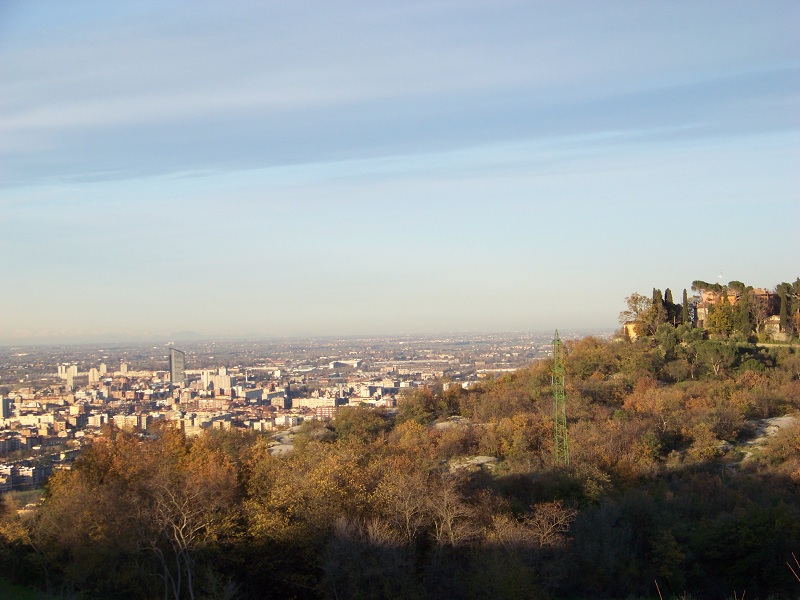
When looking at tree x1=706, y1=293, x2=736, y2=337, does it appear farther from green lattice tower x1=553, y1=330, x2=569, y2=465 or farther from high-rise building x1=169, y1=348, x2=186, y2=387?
high-rise building x1=169, y1=348, x2=186, y2=387

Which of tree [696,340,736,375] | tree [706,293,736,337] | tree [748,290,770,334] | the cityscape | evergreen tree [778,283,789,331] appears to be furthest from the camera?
tree [748,290,770,334]

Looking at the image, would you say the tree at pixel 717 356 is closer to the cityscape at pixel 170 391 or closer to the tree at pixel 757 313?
the tree at pixel 757 313

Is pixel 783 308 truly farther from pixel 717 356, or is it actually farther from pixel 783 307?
pixel 717 356

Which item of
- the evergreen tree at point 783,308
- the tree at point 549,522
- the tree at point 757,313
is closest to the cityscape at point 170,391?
the tree at point 549,522

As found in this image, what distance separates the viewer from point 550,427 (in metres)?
25.0

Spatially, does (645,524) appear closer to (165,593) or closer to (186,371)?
(165,593)

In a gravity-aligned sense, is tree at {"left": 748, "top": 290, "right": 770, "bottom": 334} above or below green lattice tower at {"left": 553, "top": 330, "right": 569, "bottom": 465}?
above

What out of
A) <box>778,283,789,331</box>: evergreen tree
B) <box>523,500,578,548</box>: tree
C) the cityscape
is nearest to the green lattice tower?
<box>523,500,578,548</box>: tree

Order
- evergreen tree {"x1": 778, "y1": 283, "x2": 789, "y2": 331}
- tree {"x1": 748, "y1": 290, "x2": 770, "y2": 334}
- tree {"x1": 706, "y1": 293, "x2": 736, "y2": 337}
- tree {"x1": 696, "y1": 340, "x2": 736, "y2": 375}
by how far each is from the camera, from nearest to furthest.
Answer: tree {"x1": 696, "y1": 340, "x2": 736, "y2": 375} → evergreen tree {"x1": 778, "y1": 283, "x2": 789, "y2": 331} → tree {"x1": 706, "y1": 293, "x2": 736, "y2": 337} → tree {"x1": 748, "y1": 290, "x2": 770, "y2": 334}

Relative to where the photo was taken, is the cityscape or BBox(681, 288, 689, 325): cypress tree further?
BBox(681, 288, 689, 325): cypress tree

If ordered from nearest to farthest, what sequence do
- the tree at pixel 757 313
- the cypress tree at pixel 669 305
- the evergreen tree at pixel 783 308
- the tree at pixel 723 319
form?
1. the evergreen tree at pixel 783 308
2. the tree at pixel 723 319
3. the tree at pixel 757 313
4. the cypress tree at pixel 669 305

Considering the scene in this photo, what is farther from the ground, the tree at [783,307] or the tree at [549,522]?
the tree at [783,307]

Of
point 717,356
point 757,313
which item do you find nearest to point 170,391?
point 717,356

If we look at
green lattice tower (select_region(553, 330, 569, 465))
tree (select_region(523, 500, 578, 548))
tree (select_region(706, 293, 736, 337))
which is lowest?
tree (select_region(523, 500, 578, 548))
